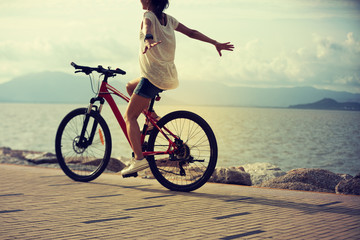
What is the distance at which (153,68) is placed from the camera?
17.1 feet

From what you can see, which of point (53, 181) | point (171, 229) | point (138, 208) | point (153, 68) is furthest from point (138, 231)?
point (53, 181)

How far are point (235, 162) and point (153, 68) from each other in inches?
884

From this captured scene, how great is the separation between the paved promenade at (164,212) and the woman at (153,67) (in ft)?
2.06

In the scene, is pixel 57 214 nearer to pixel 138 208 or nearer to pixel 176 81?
pixel 138 208

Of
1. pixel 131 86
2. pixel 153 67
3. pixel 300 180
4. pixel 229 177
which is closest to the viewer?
pixel 153 67

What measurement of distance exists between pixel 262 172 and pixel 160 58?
Result: 4.99 metres

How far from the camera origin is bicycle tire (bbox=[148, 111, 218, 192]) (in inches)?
207

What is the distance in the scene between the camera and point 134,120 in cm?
548

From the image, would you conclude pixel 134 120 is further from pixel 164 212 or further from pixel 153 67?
pixel 164 212

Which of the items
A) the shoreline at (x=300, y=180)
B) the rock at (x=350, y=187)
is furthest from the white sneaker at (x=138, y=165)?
the rock at (x=350, y=187)

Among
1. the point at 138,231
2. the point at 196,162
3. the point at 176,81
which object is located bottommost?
the point at 138,231

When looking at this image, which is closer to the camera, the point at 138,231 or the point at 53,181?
the point at 138,231

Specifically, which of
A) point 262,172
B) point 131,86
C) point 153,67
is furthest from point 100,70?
point 262,172

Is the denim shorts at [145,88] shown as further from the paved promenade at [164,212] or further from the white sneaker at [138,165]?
the paved promenade at [164,212]
